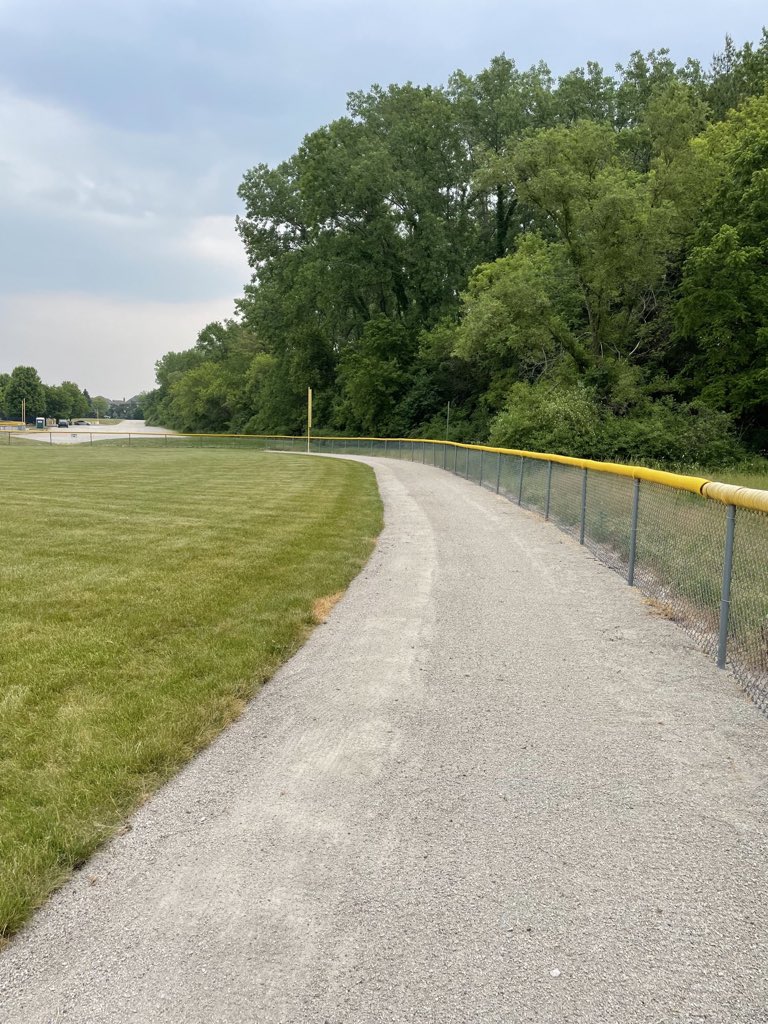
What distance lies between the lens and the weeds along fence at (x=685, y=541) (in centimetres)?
491

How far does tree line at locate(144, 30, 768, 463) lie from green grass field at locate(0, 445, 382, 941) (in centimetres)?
1957

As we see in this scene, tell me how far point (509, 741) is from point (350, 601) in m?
3.36

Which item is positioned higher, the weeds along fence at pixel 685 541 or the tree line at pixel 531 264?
the tree line at pixel 531 264

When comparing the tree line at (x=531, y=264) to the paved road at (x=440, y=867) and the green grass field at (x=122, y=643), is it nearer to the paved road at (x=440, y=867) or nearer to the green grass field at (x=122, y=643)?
the green grass field at (x=122, y=643)

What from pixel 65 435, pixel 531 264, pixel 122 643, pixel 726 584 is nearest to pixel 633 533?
pixel 726 584

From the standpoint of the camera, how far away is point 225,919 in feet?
7.68

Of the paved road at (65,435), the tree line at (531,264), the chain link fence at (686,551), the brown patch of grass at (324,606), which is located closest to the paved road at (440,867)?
the chain link fence at (686,551)

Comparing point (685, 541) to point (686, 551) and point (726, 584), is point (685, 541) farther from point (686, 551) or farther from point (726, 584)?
point (726, 584)

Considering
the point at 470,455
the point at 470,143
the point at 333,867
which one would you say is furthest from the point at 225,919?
the point at 470,143

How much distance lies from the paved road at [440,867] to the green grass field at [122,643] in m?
0.23

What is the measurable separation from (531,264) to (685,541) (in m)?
30.4

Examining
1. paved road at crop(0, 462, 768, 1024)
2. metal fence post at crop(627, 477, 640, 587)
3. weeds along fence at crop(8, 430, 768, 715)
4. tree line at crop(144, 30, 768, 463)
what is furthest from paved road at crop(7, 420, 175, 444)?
paved road at crop(0, 462, 768, 1024)

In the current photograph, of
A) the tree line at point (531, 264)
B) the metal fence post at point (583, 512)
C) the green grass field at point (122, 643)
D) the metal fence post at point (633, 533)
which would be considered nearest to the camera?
the green grass field at point (122, 643)

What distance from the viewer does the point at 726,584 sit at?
5.14 m
